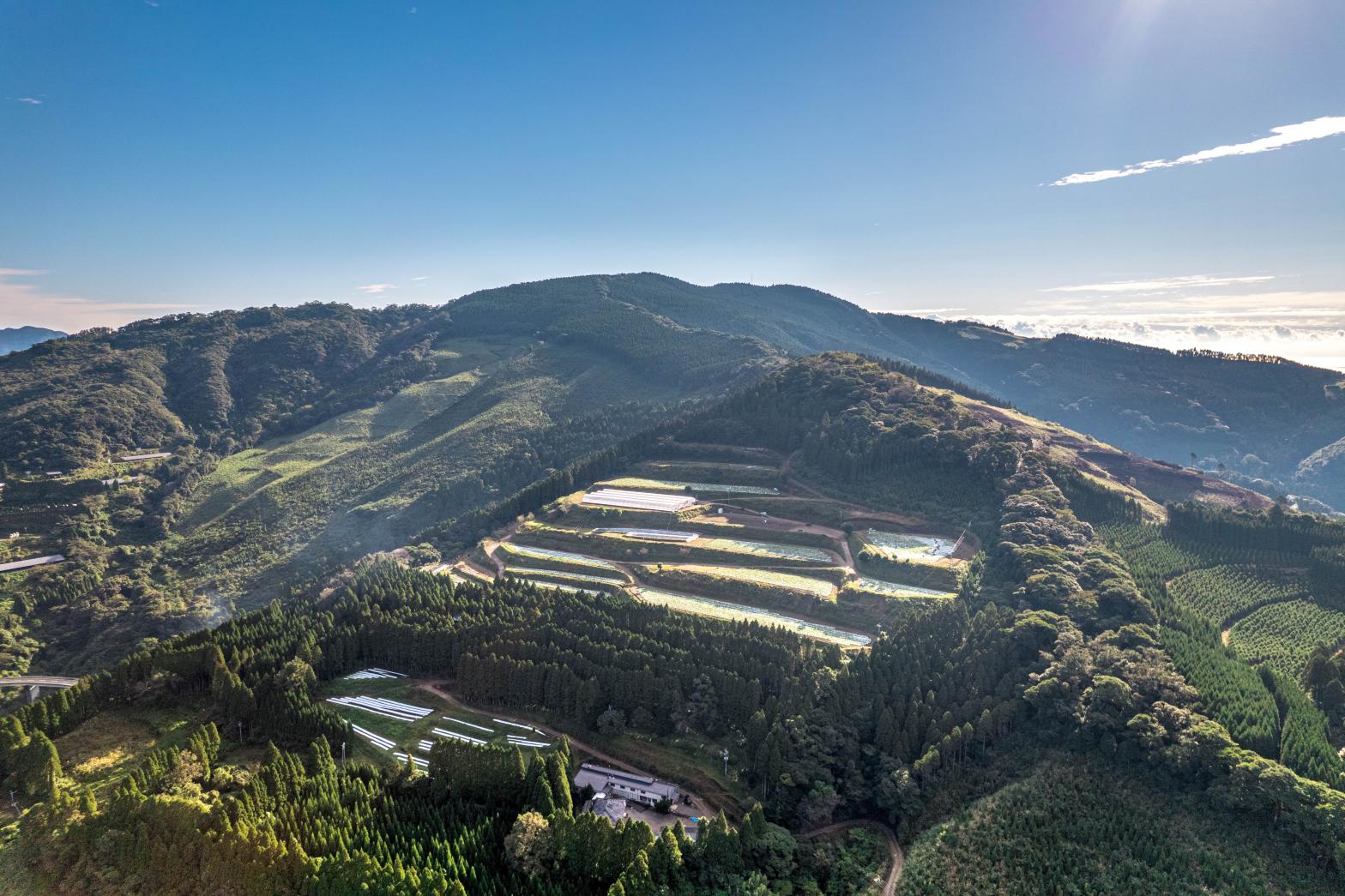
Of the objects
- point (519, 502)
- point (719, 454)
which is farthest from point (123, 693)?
point (719, 454)

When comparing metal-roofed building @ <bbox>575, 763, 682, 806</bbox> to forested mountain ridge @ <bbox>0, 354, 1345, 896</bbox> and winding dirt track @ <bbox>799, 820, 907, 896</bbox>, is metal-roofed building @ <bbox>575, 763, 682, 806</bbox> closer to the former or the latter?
forested mountain ridge @ <bbox>0, 354, 1345, 896</bbox>

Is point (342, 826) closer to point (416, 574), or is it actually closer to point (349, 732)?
point (349, 732)

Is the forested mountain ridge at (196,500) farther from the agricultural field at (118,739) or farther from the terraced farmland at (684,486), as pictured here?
the agricultural field at (118,739)

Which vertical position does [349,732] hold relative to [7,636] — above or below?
above

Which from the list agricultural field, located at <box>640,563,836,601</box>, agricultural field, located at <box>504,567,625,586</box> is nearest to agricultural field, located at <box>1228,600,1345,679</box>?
agricultural field, located at <box>640,563,836,601</box>

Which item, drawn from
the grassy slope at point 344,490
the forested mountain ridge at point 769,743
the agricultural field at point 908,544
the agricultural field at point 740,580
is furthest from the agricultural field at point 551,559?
the grassy slope at point 344,490

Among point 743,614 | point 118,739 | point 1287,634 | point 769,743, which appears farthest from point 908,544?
point 118,739

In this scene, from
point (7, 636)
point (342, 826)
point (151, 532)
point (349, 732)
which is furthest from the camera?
point (151, 532)
